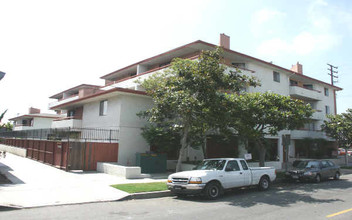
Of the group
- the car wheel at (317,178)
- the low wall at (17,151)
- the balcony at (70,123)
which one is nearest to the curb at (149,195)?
the car wheel at (317,178)

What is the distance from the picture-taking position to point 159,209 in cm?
834

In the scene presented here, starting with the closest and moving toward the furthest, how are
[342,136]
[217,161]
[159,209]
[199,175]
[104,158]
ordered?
[159,209] → [199,175] → [217,161] → [104,158] → [342,136]

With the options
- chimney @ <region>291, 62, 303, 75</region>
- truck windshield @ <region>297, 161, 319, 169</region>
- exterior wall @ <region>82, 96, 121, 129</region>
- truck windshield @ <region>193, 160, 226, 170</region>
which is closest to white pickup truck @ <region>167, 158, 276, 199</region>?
truck windshield @ <region>193, 160, 226, 170</region>

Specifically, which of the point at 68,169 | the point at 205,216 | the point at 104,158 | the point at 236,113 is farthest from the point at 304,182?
the point at 68,169

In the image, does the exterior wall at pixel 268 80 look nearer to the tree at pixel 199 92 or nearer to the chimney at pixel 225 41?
the chimney at pixel 225 41

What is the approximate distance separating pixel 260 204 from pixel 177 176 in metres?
3.13

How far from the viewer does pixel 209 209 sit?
27.2 ft

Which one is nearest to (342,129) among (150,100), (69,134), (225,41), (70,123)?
(225,41)

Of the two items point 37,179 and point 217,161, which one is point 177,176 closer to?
point 217,161

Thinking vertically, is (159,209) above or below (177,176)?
below

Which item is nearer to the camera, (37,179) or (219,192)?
(219,192)

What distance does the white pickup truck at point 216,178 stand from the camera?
389 inches

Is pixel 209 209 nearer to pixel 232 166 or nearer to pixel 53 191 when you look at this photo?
pixel 232 166

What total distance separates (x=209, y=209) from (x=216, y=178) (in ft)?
6.90
